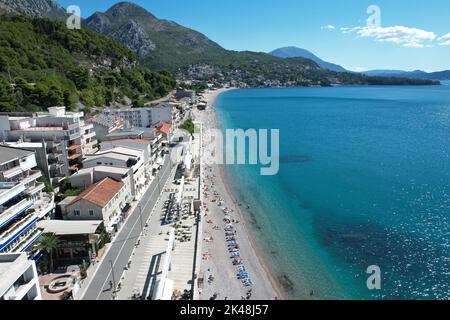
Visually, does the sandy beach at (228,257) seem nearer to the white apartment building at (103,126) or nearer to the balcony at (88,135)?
the balcony at (88,135)

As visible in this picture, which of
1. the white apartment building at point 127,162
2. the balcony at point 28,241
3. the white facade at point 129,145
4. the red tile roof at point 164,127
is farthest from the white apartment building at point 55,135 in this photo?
the red tile roof at point 164,127

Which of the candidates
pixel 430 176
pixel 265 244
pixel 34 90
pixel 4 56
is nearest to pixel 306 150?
pixel 430 176

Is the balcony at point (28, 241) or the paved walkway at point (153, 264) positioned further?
the paved walkway at point (153, 264)

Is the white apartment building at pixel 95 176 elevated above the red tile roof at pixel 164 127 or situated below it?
below
